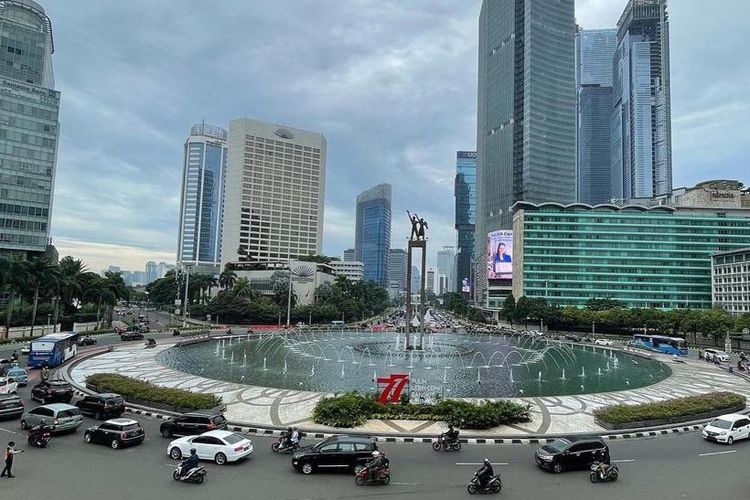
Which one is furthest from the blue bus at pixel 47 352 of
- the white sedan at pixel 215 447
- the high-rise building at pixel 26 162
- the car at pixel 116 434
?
the high-rise building at pixel 26 162

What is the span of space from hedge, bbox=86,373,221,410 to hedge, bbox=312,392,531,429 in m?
7.39

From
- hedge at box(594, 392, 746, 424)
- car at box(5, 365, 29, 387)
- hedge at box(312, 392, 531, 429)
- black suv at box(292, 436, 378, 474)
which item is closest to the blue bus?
car at box(5, 365, 29, 387)

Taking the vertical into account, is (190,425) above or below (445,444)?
above

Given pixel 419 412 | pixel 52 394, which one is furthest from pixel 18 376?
pixel 419 412

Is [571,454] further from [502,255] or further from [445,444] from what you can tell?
[502,255]

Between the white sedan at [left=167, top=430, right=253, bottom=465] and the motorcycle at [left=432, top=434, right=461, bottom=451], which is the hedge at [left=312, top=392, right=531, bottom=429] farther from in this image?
the white sedan at [left=167, top=430, right=253, bottom=465]

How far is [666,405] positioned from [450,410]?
1445cm

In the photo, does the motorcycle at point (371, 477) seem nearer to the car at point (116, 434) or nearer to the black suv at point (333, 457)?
the black suv at point (333, 457)

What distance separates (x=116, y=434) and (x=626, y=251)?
161999mm

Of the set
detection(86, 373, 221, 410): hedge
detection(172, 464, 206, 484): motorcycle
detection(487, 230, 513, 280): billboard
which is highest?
detection(487, 230, 513, 280): billboard

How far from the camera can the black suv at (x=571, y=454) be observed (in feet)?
65.5

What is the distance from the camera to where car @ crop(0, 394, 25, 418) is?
1057 inches

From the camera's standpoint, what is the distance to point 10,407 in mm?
27125

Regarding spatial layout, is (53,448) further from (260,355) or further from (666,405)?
(260,355)
